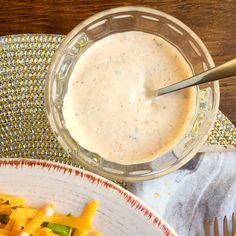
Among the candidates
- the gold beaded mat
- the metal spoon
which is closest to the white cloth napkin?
the gold beaded mat

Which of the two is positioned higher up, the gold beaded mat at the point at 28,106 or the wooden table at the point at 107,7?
the wooden table at the point at 107,7

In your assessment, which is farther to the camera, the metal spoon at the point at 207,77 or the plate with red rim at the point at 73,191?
the plate with red rim at the point at 73,191

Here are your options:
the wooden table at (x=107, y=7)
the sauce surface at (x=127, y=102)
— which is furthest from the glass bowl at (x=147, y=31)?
the wooden table at (x=107, y=7)

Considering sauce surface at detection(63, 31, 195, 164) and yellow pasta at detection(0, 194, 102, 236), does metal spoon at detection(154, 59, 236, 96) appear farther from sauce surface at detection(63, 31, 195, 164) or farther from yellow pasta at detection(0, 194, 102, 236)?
yellow pasta at detection(0, 194, 102, 236)

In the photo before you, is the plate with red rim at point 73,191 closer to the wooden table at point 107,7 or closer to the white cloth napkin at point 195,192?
the white cloth napkin at point 195,192

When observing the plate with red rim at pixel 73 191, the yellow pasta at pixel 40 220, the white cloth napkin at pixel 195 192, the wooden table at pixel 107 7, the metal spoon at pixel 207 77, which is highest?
the wooden table at pixel 107 7

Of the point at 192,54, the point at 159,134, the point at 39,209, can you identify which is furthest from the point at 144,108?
the point at 39,209

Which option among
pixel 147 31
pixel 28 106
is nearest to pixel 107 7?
pixel 147 31
